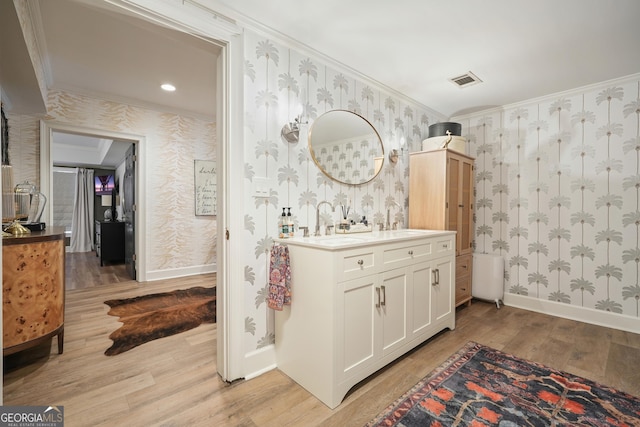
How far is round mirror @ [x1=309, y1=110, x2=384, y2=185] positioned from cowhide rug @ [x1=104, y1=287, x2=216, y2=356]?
6.39ft

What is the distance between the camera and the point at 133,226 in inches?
170

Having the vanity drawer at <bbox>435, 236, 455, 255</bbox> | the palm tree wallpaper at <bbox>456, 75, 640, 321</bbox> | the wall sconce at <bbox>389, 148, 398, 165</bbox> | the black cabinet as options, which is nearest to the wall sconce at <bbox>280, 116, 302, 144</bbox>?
the wall sconce at <bbox>389, 148, 398, 165</bbox>

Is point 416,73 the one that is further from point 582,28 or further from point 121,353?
point 121,353

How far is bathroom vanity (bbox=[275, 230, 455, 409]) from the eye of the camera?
167cm

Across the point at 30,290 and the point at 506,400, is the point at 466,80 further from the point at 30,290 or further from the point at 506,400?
the point at 30,290

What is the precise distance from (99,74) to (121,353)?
2885 mm

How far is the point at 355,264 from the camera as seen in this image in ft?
5.80

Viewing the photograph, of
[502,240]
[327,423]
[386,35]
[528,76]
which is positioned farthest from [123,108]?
[502,240]

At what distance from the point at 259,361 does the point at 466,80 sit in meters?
3.18

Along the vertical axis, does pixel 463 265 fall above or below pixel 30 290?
below

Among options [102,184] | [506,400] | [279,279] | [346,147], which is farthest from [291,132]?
[102,184]

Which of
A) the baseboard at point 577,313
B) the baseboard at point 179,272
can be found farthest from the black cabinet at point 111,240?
the baseboard at point 577,313

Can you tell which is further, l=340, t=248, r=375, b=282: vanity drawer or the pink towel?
the pink towel

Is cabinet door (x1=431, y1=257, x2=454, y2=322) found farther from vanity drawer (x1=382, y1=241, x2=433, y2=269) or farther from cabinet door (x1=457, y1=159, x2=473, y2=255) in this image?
cabinet door (x1=457, y1=159, x2=473, y2=255)
